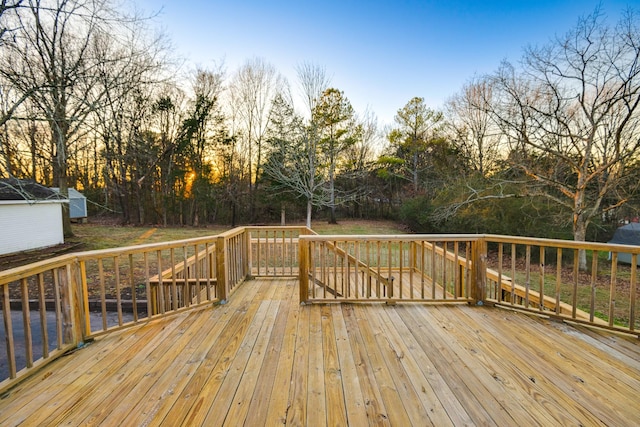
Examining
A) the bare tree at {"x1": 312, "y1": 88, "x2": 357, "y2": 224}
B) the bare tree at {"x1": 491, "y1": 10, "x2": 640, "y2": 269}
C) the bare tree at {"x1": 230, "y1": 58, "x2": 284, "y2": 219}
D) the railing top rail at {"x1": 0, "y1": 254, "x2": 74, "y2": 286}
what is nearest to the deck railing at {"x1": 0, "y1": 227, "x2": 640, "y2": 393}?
the railing top rail at {"x1": 0, "y1": 254, "x2": 74, "y2": 286}

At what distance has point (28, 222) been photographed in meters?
9.82

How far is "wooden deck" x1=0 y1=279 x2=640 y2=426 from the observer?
1.59 meters

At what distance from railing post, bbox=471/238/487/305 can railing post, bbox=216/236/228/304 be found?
290 cm

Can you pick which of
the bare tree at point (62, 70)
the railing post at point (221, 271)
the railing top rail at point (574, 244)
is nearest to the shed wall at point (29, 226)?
the bare tree at point (62, 70)

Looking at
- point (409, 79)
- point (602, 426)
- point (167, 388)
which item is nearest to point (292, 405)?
point (167, 388)

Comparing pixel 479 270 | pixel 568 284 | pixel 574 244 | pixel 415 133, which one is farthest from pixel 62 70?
pixel 415 133

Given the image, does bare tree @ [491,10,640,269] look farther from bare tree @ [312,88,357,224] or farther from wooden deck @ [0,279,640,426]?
wooden deck @ [0,279,640,426]

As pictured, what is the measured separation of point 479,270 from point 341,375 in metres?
2.19

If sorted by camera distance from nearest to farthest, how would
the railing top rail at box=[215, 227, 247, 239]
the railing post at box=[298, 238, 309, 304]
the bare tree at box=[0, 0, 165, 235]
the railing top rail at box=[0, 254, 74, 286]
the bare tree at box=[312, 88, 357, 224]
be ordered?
the railing top rail at box=[0, 254, 74, 286] < the railing post at box=[298, 238, 309, 304] < the railing top rail at box=[215, 227, 247, 239] < the bare tree at box=[0, 0, 165, 235] < the bare tree at box=[312, 88, 357, 224]

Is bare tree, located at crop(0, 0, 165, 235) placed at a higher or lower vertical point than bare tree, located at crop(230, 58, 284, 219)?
lower

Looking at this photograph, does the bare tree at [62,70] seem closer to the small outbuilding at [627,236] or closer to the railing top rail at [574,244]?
the railing top rail at [574,244]

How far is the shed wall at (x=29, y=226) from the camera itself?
916 centimetres

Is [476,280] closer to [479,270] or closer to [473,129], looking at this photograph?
[479,270]

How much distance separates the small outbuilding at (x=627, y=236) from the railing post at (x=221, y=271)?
1381cm
